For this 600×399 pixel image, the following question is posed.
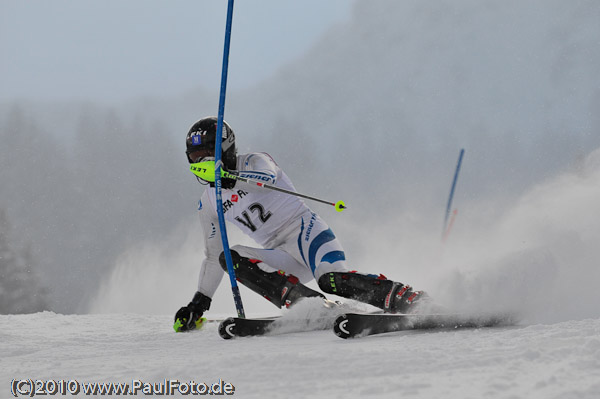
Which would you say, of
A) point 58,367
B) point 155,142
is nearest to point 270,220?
point 58,367

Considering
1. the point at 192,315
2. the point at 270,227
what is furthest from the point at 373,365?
the point at 192,315

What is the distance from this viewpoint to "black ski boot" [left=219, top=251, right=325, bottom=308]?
3.05 meters

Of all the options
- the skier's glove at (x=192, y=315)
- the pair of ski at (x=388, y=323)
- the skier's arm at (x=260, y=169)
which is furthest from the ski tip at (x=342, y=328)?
the skier's glove at (x=192, y=315)

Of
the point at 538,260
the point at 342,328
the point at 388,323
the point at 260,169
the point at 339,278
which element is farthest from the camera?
the point at 260,169

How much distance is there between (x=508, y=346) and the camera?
1.71 meters

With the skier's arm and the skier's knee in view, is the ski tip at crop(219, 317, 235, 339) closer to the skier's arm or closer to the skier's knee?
the skier's knee

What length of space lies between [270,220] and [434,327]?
1430 millimetres

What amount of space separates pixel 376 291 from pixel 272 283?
629 millimetres

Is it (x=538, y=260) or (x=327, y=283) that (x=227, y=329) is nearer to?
(x=327, y=283)

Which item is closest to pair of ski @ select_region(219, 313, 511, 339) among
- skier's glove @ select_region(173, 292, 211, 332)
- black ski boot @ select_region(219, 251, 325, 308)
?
black ski boot @ select_region(219, 251, 325, 308)

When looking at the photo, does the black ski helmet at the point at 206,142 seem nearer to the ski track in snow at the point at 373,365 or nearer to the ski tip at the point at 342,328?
the ski track in snow at the point at 373,365

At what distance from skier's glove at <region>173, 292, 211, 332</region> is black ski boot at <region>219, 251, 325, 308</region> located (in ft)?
1.70

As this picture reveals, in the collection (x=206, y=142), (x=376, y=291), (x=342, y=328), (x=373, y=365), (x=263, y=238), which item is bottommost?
(x=373, y=365)

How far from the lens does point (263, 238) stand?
12.1 feet
